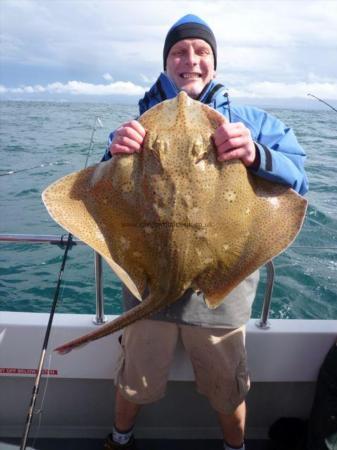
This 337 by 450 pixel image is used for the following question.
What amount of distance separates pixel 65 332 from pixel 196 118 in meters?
2.21

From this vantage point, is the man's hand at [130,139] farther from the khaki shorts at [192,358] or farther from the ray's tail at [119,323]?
the khaki shorts at [192,358]

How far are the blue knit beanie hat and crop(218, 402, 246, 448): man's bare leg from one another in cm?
287

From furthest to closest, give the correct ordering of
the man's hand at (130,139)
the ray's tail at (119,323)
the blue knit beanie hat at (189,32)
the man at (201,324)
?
1. the blue knit beanie hat at (189,32)
2. the man at (201,324)
3. the man's hand at (130,139)
4. the ray's tail at (119,323)

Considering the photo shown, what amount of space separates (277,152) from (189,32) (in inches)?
51.1

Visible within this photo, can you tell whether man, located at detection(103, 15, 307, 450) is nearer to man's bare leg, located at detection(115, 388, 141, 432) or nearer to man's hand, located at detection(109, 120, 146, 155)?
man's bare leg, located at detection(115, 388, 141, 432)

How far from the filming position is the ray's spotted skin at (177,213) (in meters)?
2.25

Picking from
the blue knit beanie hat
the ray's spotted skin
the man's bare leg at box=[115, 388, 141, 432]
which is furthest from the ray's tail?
the blue knit beanie hat

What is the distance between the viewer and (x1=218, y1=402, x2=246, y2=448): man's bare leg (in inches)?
127

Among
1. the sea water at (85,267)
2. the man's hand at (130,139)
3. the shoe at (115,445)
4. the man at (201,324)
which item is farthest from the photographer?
the sea water at (85,267)

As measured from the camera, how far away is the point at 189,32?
321 centimetres

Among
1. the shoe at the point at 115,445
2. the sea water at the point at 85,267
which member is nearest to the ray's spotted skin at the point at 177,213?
the shoe at the point at 115,445

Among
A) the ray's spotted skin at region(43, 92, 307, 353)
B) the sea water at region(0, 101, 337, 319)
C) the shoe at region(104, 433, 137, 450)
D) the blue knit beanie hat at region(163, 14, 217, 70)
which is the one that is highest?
the blue knit beanie hat at region(163, 14, 217, 70)

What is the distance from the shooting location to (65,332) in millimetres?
3557

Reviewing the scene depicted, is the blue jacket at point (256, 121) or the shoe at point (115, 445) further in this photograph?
the shoe at point (115, 445)
